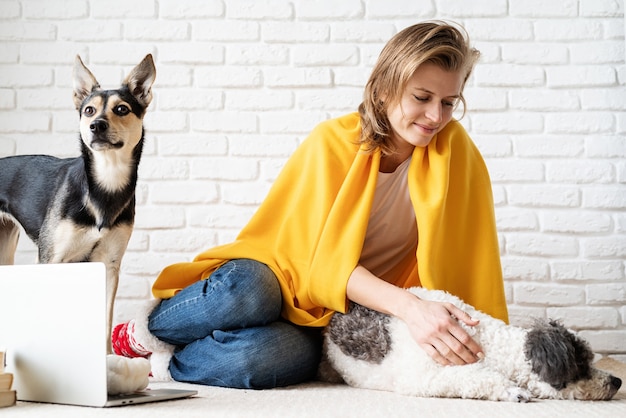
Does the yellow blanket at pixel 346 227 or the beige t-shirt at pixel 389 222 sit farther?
the beige t-shirt at pixel 389 222

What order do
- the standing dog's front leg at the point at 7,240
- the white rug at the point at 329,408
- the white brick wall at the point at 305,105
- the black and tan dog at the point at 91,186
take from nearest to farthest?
the white rug at the point at 329,408 → the black and tan dog at the point at 91,186 → the standing dog's front leg at the point at 7,240 → the white brick wall at the point at 305,105

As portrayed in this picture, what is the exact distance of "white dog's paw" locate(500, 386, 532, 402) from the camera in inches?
52.9

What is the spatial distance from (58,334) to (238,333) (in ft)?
1.41

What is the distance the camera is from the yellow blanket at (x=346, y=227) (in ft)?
5.32

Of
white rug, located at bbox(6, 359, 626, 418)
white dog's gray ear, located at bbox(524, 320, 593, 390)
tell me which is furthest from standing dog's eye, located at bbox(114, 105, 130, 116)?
white dog's gray ear, located at bbox(524, 320, 593, 390)

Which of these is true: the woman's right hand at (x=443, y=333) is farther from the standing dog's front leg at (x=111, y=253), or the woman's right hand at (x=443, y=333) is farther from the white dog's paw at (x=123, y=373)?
the standing dog's front leg at (x=111, y=253)

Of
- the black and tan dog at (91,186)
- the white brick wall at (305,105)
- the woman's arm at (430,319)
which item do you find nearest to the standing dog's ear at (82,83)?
the black and tan dog at (91,186)

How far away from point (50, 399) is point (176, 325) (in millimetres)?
400

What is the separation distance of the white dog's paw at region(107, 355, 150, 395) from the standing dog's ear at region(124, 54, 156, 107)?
2.43 feet

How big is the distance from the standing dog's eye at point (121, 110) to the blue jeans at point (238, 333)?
45 centimetres

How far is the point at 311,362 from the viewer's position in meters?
1.70

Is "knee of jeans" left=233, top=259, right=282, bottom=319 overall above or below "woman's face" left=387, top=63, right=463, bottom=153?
below

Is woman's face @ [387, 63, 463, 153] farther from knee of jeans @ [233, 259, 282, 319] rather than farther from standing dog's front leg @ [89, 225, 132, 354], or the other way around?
standing dog's front leg @ [89, 225, 132, 354]

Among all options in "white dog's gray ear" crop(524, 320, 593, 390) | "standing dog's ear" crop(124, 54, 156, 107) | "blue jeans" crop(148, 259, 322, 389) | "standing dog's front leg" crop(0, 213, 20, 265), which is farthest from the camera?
"standing dog's front leg" crop(0, 213, 20, 265)
